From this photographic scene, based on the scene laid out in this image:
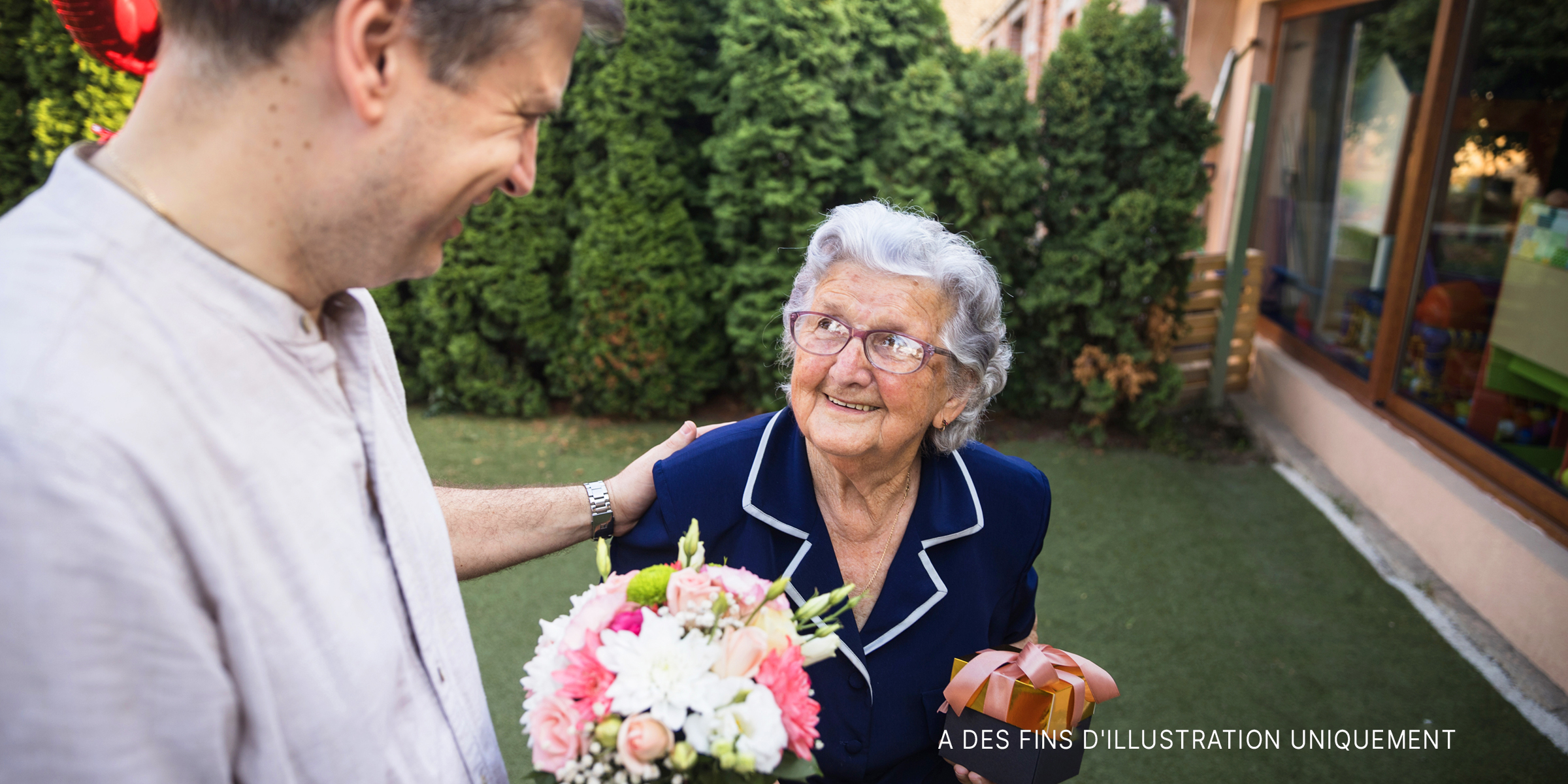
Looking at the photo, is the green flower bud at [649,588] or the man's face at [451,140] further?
the green flower bud at [649,588]

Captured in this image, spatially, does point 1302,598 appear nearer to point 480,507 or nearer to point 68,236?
point 480,507

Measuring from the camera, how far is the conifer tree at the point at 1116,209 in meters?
5.86

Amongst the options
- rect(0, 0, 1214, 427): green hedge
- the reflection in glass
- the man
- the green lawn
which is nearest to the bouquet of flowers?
the man

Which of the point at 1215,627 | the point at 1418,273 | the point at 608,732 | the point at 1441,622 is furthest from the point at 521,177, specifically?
the point at 1418,273

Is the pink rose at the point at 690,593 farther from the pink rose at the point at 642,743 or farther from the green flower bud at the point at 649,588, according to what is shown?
the pink rose at the point at 642,743

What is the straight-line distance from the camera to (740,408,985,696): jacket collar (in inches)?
79.9

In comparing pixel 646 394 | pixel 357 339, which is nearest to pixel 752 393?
pixel 646 394

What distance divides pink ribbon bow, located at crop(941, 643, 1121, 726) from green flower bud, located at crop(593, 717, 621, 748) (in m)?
0.83

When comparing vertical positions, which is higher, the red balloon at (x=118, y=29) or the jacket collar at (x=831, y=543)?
→ the red balloon at (x=118, y=29)

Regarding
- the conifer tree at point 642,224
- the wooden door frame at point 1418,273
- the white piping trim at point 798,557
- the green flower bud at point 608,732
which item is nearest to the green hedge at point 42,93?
the conifer tree at point 642,224

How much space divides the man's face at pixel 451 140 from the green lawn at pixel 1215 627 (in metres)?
2.83

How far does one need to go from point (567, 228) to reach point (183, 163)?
5898 mm

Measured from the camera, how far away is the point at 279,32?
87 centimetres

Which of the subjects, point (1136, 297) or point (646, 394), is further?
point (646, 394)
